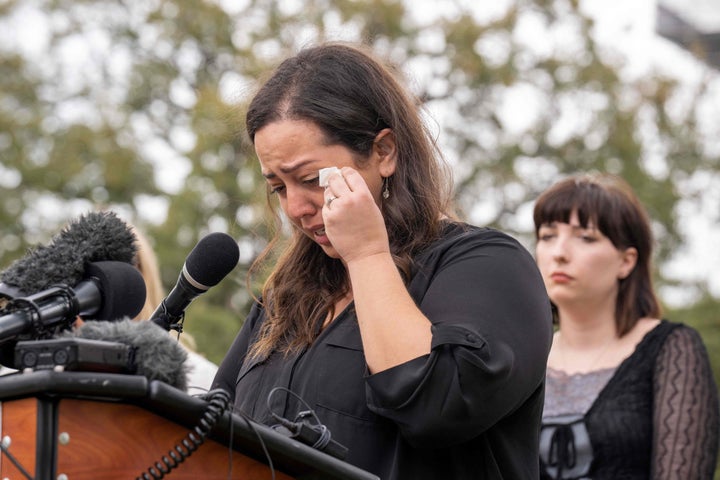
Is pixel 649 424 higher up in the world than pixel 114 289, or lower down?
lower down

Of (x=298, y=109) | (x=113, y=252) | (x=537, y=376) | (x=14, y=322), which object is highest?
(x=298, y=109)

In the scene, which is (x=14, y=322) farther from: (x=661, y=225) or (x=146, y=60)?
(x=146, y=60)

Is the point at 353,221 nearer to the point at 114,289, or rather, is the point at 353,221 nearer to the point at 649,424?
the point at 114,289

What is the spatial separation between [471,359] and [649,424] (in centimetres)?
241

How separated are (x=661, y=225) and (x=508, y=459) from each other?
442 inches

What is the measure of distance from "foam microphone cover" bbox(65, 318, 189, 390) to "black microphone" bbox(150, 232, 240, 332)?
0.40 m

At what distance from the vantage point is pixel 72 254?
1.99 m

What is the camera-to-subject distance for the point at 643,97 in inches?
551

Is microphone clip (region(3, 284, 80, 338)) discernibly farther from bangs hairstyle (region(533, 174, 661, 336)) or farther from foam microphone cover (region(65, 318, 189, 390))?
bangs hairstyle (region(533, 174, 661, 336))


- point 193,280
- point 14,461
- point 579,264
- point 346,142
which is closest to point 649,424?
point 579,264

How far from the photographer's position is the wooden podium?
1.64 meters

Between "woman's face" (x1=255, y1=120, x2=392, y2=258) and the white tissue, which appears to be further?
"woman's face" (x1=255, y1=120, x2=392, y2=258)

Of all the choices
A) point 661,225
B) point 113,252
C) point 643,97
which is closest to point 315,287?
point 113,252

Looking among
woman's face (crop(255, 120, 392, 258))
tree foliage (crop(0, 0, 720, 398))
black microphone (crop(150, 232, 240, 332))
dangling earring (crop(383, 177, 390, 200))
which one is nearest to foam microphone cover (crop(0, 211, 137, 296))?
black microphone (crop(150, 232, 240, 332))
